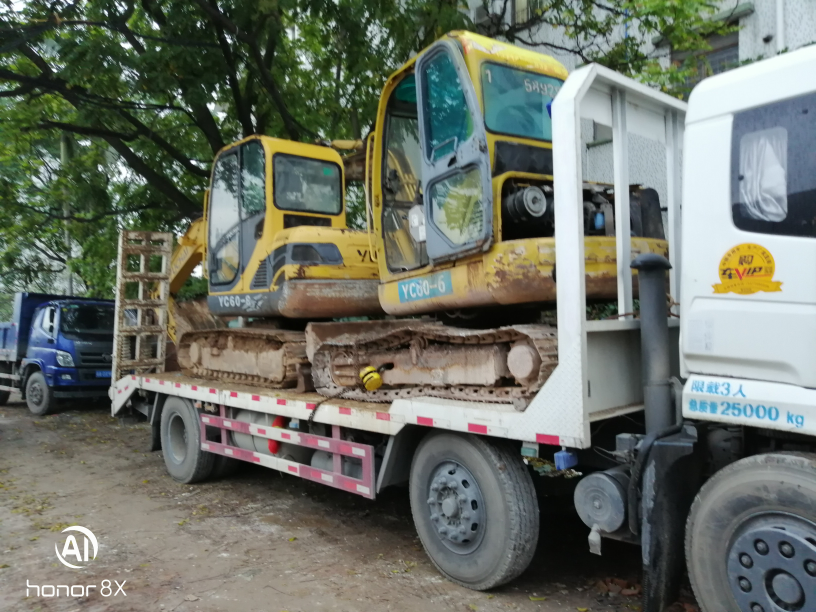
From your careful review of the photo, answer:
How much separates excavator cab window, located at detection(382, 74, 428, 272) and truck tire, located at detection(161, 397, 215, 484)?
10.8 feet

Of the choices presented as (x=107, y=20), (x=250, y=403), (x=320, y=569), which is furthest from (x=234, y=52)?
(x=320, y=569)

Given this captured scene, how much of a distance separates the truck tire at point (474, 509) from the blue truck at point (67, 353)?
10.4m

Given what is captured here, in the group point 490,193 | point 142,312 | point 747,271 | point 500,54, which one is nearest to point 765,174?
point 747,271

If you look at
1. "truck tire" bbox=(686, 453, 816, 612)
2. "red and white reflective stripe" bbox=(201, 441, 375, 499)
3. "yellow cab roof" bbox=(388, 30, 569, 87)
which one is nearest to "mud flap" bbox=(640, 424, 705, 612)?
"truck tire" bbox=(686, 453, 816, 612)

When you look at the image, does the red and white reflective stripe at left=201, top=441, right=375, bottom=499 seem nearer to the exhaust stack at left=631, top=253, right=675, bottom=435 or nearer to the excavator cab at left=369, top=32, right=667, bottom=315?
the excavator cab at left=369, top=32, right=667, bottom=315

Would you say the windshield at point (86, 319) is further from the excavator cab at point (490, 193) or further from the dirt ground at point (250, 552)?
the excavator cab at point (490, 193)

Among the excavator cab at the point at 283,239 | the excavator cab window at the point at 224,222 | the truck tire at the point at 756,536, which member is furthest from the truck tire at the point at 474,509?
the excavator cab window at the point at 224,222

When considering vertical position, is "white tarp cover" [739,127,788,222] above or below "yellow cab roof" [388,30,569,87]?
below

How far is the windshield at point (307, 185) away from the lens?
694 cm

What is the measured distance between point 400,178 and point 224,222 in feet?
9.30

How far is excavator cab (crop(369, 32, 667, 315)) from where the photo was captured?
4.06 m

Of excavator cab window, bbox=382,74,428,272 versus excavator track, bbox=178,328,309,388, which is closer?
excavator cab window, bbox=382,74,428,272

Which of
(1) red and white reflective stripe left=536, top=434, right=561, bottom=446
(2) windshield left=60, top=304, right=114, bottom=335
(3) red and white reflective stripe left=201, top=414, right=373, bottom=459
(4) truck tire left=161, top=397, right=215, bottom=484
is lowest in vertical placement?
(4) truck tire left=161, top=397, right=215, bottom=484

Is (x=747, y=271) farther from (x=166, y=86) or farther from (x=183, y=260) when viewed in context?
(x=166, y=86)
